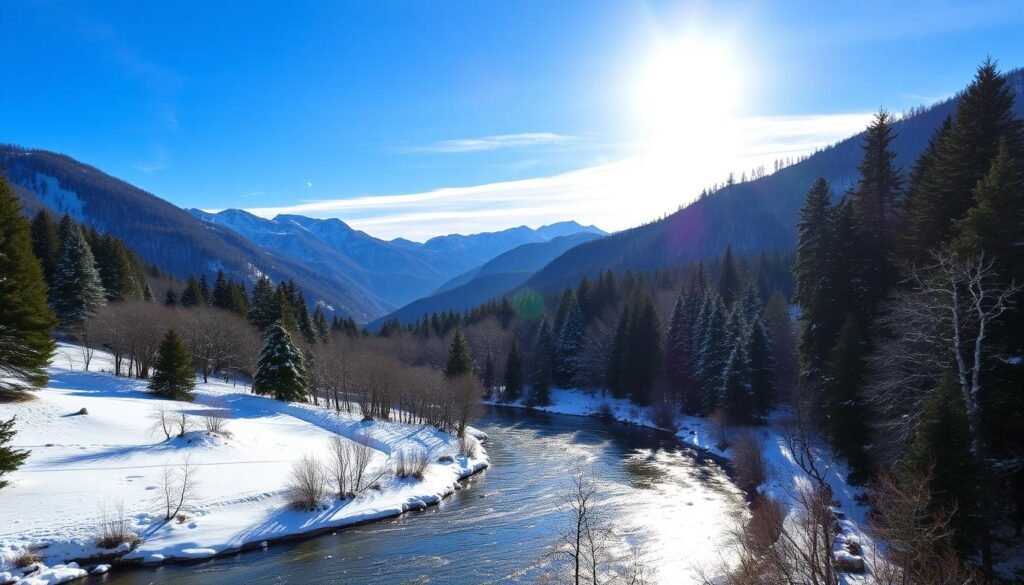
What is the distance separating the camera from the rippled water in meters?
24.8

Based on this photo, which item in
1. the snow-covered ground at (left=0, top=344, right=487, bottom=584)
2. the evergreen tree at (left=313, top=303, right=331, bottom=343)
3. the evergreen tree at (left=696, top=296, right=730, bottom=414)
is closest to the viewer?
the snow-covered ground at (left=0, top=344, right=487, bottom=584)

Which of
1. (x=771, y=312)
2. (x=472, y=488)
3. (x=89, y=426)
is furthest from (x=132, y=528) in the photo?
(x=771, y=312)

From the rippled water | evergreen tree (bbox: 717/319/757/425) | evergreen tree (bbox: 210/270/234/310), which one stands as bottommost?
the rippled water

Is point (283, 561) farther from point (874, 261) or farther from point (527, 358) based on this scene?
point (527, 358)

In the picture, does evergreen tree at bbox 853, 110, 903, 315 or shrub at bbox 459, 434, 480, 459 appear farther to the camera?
shrub at bbox 459, 434, 480, 459

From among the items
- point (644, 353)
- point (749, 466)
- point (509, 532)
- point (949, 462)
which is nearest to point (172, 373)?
point (509, 532)

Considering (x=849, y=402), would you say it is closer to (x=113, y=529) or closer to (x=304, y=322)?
(x=113, y=529)

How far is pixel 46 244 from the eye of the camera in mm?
69688

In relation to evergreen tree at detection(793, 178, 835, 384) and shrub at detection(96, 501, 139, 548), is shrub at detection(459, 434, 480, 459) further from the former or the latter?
evergreen tree at detection(793, 178, 835, 384)

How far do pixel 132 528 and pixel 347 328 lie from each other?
310 feet

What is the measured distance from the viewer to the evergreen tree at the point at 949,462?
1867 centimetres

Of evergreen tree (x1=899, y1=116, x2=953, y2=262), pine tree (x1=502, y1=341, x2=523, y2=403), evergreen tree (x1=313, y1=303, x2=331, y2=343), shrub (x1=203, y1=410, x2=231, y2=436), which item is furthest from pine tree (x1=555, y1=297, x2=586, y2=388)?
evergreen tree (x1=899, y1=116, x2=953, y2=262)

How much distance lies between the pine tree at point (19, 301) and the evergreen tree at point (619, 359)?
6265 centimetres

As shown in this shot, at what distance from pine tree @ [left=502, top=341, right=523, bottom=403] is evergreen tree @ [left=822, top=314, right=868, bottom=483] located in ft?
189
